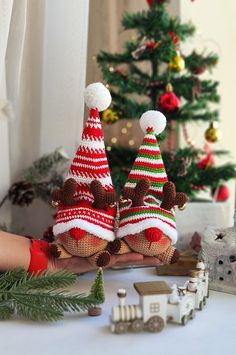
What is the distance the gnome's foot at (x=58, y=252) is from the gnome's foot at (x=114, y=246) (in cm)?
6

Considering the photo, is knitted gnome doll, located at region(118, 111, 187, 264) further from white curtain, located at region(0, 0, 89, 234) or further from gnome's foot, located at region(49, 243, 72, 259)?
white curtain, located at region(0, 0, 89, 234)

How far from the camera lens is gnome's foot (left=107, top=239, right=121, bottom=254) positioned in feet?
2.16

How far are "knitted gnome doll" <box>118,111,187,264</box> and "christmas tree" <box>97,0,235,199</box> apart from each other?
0.80ft

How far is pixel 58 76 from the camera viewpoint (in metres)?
0.88

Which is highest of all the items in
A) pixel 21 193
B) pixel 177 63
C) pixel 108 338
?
pixel 177 63

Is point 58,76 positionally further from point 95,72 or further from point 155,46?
point 155,46

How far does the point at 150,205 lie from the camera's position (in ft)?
2.14

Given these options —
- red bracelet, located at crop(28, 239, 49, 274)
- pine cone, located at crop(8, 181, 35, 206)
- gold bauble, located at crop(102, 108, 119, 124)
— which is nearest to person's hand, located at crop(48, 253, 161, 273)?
red bracelet, located at crop(28, 239, 49, 274)

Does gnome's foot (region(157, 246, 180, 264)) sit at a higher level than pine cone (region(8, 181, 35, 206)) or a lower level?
lower

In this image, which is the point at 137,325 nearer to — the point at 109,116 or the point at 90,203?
the point at 90,203

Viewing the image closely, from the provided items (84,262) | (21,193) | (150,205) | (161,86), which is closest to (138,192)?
(150,205)

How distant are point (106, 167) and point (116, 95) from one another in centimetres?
36

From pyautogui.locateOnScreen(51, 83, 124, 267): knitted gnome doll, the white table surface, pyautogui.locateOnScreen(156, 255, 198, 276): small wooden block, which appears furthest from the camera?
pyautogui.locateOnScreen(156, 255, 198, 276): small wooden block

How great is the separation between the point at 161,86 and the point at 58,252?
0.52 m
